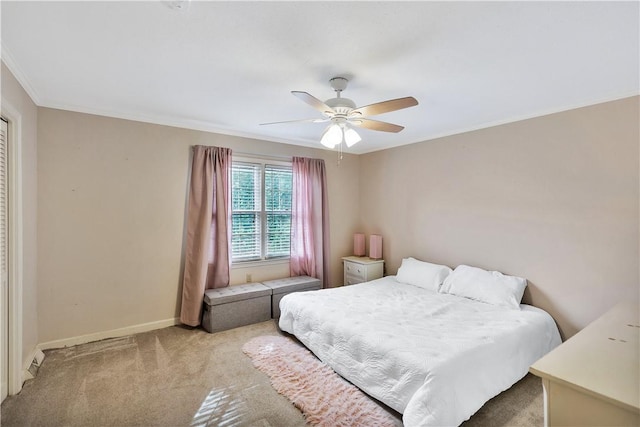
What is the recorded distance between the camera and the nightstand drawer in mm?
4445

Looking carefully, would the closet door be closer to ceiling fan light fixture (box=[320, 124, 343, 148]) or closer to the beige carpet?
the beige carpet

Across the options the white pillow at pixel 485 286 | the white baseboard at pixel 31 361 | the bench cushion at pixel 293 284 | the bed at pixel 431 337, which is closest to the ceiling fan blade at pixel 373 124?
the bed at pixel 431 337

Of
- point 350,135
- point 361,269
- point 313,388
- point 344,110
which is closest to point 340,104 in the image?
point 344,110

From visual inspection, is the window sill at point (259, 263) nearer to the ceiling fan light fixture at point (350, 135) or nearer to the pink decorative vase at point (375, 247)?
the pink decorative vase at point (375, 247)

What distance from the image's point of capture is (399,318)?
2.65 meters

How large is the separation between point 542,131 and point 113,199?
4.40m

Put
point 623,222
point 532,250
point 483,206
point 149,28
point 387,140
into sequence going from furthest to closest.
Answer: point 387,140
point 483,206
point 532,250
point 623,222
point 149,28

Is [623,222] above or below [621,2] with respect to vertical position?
below

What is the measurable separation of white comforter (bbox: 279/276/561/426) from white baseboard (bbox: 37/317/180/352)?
1386mm

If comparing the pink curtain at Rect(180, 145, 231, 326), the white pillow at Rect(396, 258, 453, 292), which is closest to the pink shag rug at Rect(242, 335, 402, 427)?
the pink curtain at Rect(180, 145, 231, 326)

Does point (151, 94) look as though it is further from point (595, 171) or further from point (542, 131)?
point (595, 171)

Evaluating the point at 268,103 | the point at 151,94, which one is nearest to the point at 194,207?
the point at 151,94

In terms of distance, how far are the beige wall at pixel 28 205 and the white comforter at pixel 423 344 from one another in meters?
2.19

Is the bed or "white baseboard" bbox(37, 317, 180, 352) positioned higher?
the bed
